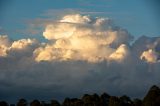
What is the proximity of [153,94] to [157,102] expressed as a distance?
31.8ft

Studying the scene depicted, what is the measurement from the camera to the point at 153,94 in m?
200

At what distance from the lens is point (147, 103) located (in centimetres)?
19238

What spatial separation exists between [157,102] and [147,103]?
3.76 meters

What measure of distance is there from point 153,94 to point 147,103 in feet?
26.3

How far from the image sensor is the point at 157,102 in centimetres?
19000
